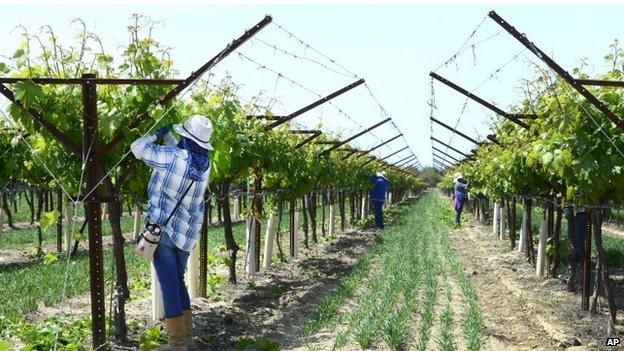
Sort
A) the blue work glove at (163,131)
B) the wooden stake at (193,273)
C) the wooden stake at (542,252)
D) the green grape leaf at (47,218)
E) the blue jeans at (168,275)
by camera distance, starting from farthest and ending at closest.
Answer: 1. the wooden stake at (542,252)
2. the wooden stake at (193,273)
3. the blue work glove at (163,131)
4. the blue jeans at (168,275)
5. the green grape leaf at (47,218)

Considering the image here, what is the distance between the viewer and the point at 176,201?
229 inches

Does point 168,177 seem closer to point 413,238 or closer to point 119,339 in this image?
point 119,339

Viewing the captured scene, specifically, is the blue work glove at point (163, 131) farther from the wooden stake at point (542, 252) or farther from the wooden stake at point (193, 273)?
the wooden stake at point (542, 252)

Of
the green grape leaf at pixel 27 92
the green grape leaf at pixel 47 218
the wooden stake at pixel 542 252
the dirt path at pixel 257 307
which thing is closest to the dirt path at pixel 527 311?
the wooden stake at pixel 542 252

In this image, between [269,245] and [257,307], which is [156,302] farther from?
[269,245]

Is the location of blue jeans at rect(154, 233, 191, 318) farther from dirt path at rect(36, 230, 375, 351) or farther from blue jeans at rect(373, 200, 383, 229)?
blue jeans at rect(373, 200, 383, 229)

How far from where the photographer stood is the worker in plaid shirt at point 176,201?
5.70 metres

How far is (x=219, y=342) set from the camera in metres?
6.42

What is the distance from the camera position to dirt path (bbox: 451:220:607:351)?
268 inches

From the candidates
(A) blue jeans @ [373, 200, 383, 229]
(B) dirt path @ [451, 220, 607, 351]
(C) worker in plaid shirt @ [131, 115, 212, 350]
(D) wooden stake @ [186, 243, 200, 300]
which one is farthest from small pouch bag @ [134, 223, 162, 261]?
(A) blue jeans @ [373, 200, 383, 229]

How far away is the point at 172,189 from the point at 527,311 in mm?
4857

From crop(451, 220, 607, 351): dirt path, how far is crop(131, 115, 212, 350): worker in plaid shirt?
2947 mm

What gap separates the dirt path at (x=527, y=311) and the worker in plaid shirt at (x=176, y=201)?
2.95 m

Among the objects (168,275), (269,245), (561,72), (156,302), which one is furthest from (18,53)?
(269,245)
